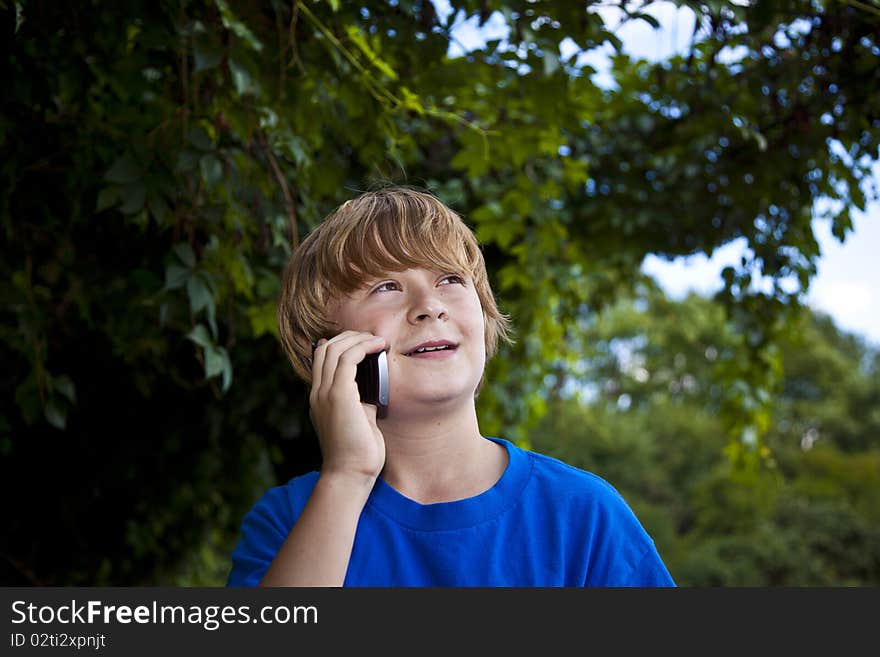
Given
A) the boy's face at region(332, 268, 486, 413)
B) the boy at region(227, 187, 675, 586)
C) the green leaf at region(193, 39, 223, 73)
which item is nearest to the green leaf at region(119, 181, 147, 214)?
the green leaf at region(193, 39, 223, 73)

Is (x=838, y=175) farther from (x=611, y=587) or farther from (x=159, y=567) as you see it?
(x=159, y=567)

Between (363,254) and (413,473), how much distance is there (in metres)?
0.32

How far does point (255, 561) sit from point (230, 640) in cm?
20

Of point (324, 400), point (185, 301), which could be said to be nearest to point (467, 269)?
point (324, 400)

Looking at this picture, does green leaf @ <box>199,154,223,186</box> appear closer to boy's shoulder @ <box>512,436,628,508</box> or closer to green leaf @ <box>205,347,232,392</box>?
green leaf @ <box>205,347,232,392</box>

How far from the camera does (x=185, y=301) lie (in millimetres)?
2424

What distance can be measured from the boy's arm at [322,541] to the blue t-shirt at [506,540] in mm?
119

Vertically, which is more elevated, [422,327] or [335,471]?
[422,327]

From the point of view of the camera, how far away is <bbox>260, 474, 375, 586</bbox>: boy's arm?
1.19 m

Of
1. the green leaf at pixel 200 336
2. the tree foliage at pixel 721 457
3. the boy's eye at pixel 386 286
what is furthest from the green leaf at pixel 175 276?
the tree foliage at pixel 721 457

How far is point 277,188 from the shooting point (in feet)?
8.63

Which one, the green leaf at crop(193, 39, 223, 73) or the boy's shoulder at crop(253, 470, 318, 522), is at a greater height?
the green leaf at crop(193, 39, 223, 73)

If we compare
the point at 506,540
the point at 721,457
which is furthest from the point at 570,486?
the point at 721,457

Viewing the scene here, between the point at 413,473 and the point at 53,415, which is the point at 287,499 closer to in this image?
the point at 413,473
